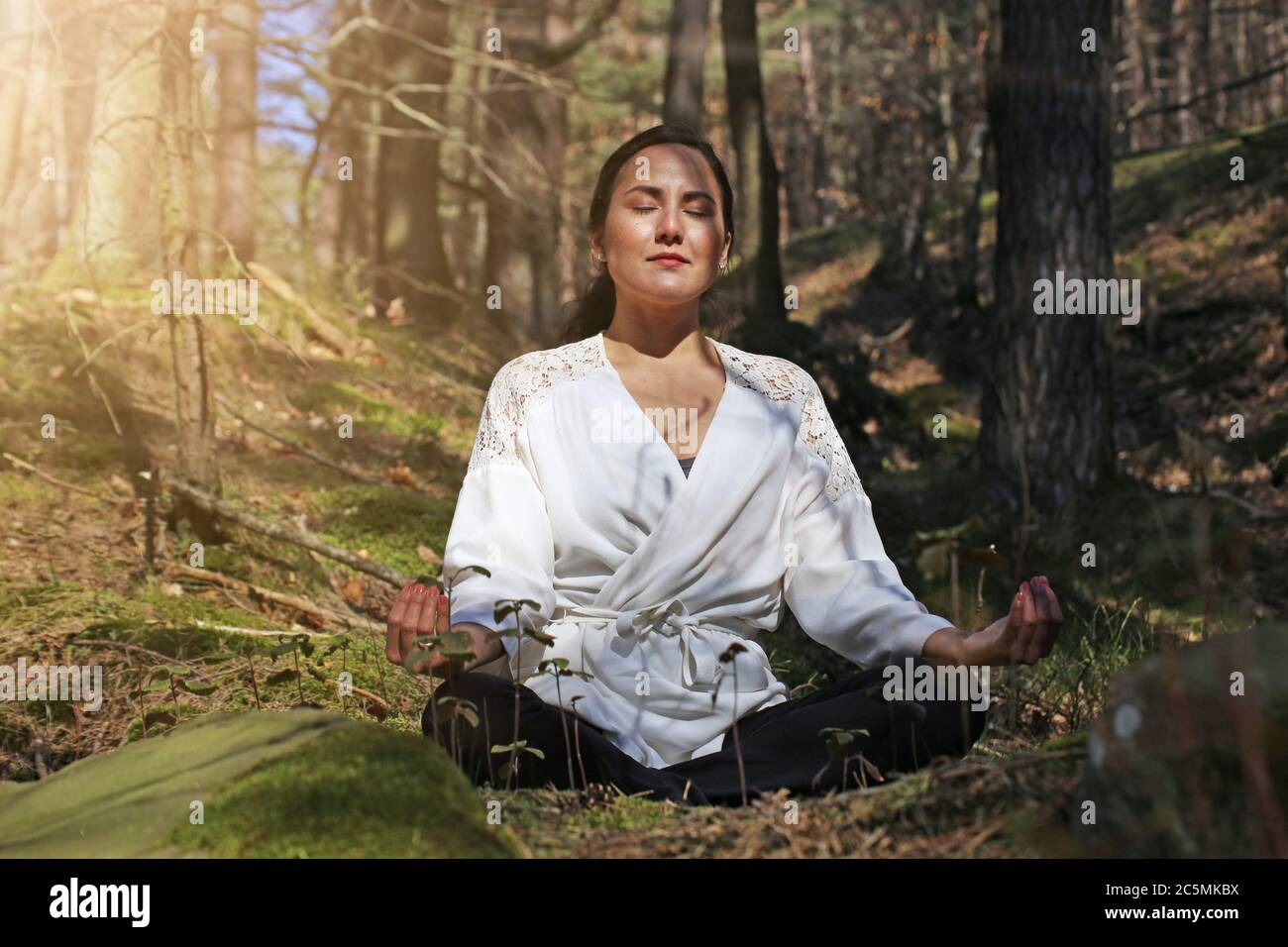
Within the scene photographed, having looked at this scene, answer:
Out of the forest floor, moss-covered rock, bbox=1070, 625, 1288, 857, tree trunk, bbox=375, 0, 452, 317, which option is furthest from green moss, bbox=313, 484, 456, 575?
tree trunk, bbox=375, 0, 452, 317

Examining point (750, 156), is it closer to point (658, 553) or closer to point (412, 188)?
point (412, 188)

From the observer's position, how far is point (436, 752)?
2471 millimetres

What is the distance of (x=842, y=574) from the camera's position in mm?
3506

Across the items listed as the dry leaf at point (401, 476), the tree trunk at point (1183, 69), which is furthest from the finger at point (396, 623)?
the tree trunk at point (1183, 69)

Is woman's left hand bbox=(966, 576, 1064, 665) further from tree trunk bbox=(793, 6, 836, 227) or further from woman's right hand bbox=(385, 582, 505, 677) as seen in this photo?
tree trunk bbox=(793, 6, 836, 227)

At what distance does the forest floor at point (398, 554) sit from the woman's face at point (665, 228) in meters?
1.15

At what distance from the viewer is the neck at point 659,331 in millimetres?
3818

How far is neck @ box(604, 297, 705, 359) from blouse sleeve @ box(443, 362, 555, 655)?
40cm

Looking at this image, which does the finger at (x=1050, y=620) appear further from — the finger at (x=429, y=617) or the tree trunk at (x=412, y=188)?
the tree trunk at (x=412, y=188)

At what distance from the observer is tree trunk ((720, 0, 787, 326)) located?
35.8ft
